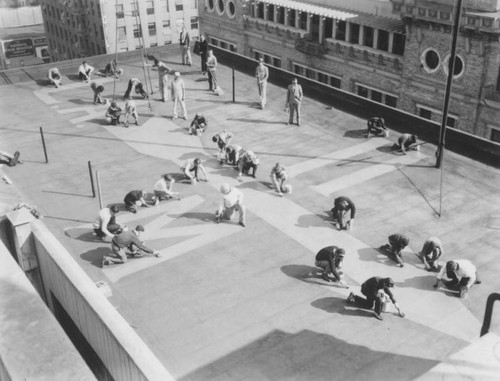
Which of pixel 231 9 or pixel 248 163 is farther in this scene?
pixel 231 9

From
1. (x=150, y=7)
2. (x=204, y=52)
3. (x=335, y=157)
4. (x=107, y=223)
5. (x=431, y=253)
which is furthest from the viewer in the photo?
(x=150, y=7)

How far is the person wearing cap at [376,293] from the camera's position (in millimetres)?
13156

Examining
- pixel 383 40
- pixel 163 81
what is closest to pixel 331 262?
pixel 163 81

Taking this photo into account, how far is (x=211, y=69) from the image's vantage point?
2848 cm

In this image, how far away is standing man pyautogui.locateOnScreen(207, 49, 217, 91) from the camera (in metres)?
28.2

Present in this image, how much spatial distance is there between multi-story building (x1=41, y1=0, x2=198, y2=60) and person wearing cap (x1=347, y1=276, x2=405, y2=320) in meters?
79.8

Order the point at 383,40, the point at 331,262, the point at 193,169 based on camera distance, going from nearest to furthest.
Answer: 1. the point at 331,262
2. the point at 193,169
3. the point at 383,40

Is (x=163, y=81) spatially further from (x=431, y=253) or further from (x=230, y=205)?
(x=431, y=253)

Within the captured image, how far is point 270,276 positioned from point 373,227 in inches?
162

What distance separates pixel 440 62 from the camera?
3341cm

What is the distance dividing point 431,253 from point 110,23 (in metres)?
82.6

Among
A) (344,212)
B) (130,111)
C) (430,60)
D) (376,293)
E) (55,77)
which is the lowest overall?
(376,293)

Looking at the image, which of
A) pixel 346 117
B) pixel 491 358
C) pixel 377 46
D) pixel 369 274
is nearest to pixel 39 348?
pixel 491 358

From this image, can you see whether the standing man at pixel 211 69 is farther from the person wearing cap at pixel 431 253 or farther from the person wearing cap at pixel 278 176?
the person wearing cap at pixel 431 253
